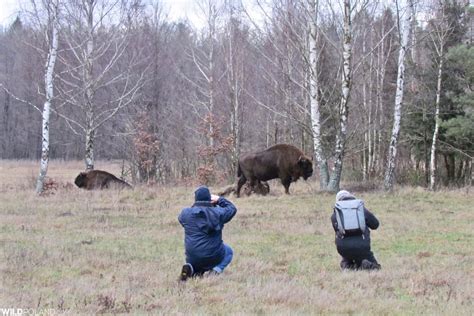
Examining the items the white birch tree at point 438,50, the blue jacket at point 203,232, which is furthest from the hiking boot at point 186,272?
the white birch tree at point 438,50

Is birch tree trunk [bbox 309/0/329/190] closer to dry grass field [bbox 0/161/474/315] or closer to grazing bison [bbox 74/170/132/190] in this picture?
dry grass field [bbox 0/161/474/315]

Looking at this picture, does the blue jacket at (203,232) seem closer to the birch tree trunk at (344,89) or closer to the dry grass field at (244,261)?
the dry grass field at (244,261)

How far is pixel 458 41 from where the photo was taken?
27625 mm

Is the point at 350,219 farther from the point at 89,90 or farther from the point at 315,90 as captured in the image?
the point at 89,90

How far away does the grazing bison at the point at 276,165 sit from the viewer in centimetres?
2119

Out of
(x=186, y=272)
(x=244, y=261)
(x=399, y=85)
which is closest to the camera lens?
(x=186, y=272)

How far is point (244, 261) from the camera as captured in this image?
396 inches

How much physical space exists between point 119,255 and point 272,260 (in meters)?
2.62

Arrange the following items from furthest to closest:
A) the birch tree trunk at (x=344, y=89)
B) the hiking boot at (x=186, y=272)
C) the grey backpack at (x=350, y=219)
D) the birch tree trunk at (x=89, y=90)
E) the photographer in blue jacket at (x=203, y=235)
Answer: the birch tree trunk at (x=89, y=90)
the birch tree trunk at (x=344, y=89)
the grey backpack at (x=350, y=219)
the photographer in blue jacket at (x=203, y=235)
the hiking boot at (x=186, y=272)

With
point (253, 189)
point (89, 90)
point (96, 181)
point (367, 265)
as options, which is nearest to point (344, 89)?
point (253, 189)

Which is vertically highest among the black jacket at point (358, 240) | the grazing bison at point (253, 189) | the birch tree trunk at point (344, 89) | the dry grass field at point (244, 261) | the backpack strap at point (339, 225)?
the birch tree trunk at point (344, 89)

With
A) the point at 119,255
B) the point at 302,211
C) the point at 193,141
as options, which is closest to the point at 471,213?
the point at 302,211

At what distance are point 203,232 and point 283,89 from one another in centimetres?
2296

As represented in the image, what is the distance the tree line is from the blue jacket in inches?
504
